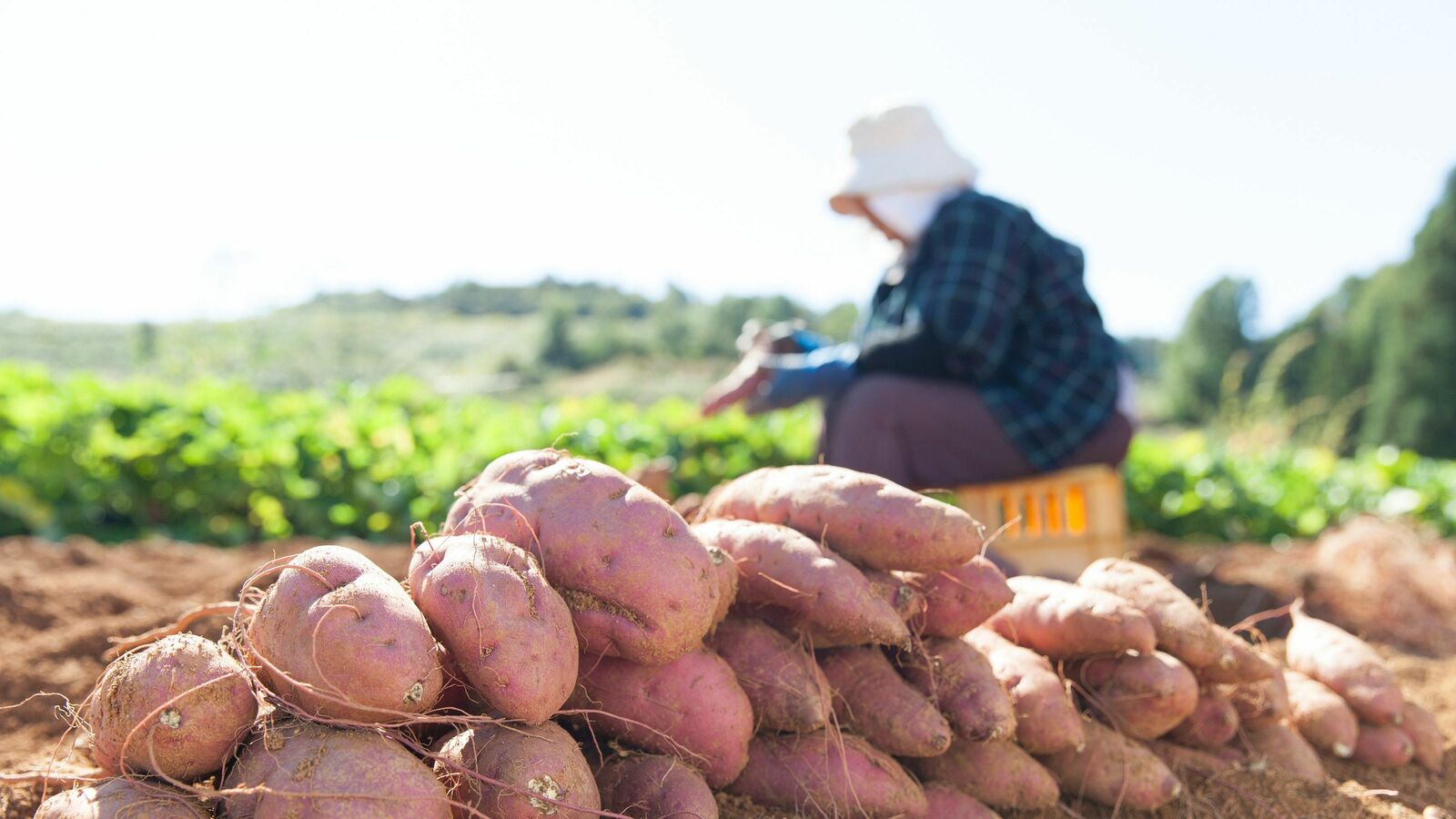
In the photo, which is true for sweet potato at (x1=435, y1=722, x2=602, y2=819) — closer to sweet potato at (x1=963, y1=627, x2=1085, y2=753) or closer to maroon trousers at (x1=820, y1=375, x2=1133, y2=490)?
sweet potato at (x1=963, y1=627, x2=1085, y2=753)

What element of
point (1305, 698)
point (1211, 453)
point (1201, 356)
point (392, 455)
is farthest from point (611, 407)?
point (1201, 356)

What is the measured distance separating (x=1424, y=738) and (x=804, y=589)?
186cm

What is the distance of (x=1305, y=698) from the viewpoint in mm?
2510

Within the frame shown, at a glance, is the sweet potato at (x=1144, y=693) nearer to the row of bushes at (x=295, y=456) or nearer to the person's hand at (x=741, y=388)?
the person's hand at (x=741, y=388)

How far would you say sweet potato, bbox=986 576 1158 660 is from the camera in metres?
2.05

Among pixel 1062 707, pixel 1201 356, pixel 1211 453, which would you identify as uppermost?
pixel 1062 707

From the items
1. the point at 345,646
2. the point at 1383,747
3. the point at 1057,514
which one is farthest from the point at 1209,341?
the point at 345,646

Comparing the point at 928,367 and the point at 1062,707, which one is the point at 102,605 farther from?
the point at 1062,707

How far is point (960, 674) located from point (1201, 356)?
3029cm

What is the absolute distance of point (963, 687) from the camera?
1.85 metres

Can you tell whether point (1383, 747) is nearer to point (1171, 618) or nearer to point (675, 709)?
point (1171, 618)

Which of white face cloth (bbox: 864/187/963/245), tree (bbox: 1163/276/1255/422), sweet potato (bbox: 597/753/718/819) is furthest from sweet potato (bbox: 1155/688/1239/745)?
tree (bbox: 1163/276/1255/422)

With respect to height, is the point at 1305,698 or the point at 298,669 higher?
the point at 298,669

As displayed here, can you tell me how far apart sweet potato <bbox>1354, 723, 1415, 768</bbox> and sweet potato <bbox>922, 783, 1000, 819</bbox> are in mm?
1301
